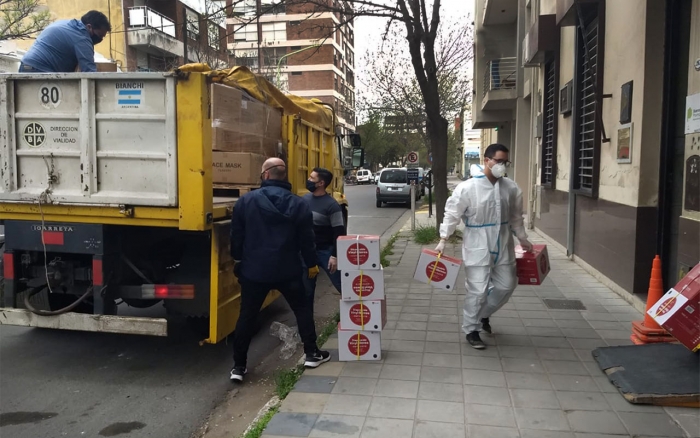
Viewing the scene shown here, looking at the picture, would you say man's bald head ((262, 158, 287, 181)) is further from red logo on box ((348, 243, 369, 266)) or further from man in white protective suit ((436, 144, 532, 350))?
man in white protective suit ((436, 144, 532, 350))

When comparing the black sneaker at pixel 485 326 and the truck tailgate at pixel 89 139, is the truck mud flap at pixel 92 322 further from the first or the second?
the black sneaker at pixel 485 326

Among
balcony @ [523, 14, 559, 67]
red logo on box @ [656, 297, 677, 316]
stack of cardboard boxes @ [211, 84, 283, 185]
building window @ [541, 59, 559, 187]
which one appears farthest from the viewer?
building window @ [541, 59, 559, 187]

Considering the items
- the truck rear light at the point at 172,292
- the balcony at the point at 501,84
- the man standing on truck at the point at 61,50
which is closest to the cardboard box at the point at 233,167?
the man standing on truck at the point at 61,50

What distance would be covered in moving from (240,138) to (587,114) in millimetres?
5420

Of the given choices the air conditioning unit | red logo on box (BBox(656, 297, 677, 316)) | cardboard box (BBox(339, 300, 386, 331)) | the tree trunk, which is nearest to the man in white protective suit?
cardboard box (BBox(339, 300, 386, 331))

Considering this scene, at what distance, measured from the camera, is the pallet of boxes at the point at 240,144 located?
6.03 m

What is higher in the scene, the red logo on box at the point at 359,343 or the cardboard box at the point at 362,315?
the cardboard box at the point at 362,315

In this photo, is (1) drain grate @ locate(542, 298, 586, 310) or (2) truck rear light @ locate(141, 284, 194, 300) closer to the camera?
(2) truck rear light @ locate(141, 284, 194, 300)

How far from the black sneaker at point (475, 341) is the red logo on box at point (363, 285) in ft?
3.66

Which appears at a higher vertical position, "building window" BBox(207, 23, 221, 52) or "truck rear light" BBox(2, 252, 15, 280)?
"building window" BBox(207, 23, 221, 52)

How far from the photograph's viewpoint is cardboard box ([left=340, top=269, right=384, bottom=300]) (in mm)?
4594

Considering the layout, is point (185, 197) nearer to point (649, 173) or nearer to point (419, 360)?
point (419, 360)

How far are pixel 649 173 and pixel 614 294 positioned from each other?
167 centimetres

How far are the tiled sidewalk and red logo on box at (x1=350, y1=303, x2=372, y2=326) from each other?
0.36 metres
